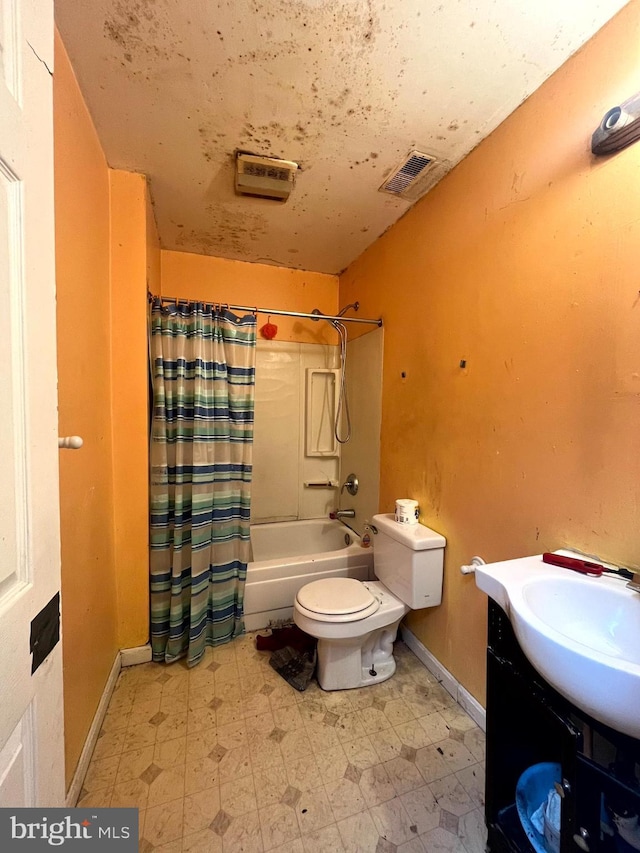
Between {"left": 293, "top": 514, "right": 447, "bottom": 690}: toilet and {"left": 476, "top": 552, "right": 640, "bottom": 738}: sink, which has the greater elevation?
{"left": 476, "top": 552, "right": 640, "bottom": 738}: sink

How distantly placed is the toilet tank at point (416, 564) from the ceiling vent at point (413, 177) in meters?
1.65

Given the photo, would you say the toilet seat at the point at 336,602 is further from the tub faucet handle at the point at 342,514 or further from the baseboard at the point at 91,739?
the baseboard at the point at 91,739

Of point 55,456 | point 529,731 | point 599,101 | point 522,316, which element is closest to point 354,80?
point 599,101

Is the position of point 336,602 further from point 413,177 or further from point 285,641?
point 413,177

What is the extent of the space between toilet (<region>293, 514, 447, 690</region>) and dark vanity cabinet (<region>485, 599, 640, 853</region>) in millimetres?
592

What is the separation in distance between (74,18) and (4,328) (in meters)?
1.13

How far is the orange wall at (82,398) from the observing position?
101cm

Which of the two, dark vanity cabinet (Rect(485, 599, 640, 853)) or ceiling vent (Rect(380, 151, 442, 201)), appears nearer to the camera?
dark vanity cabinet (Rect(485, 599, 640, 853))

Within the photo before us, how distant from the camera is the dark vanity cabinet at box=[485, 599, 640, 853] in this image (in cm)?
62

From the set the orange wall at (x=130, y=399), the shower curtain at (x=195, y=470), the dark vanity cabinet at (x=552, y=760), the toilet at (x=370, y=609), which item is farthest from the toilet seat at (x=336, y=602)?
the orange wall at (x=130, y=399)

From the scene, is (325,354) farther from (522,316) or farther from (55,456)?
(55,456)

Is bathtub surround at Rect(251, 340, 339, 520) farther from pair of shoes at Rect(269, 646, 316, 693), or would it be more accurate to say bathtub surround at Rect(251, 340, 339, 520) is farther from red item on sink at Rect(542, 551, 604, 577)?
red item on sink at Rect(542, 551, 604, 577)

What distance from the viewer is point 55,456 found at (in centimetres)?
61

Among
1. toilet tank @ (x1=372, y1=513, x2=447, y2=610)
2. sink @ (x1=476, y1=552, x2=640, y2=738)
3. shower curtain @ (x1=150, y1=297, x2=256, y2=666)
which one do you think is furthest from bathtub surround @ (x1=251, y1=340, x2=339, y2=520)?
sink @ (x1=476, y1=552, x2=640, y2=738)
